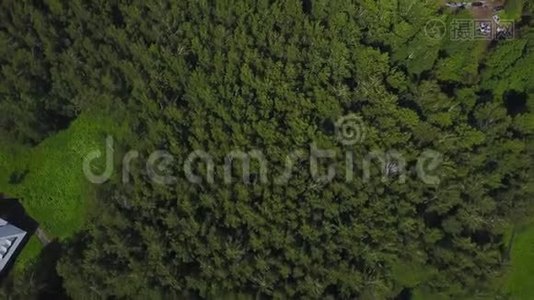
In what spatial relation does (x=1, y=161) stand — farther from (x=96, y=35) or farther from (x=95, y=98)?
(x=96, y=35)

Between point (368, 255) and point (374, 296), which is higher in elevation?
point (368, 255)

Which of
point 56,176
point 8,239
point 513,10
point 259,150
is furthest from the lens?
point 513,10

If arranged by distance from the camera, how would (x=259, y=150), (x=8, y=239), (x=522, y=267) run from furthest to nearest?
1. (x=522, y=267)
2. (x=259, y=150)
3. (x=8, y=239)

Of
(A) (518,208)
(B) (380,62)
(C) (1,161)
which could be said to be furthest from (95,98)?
(A) (518,208)

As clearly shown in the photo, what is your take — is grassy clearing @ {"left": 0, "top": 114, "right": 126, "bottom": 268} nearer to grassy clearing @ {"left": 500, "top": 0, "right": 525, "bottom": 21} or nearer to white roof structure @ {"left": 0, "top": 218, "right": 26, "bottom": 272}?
white roof structure @ {"left": 0, "top": 218, "right": 26, "bottom": 272}

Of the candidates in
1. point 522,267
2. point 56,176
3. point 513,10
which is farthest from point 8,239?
point 513,10

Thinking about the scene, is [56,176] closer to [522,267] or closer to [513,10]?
[522,267]

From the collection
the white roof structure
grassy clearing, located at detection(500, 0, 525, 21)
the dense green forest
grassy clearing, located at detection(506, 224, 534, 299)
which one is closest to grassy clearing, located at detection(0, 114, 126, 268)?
the dense green forest
